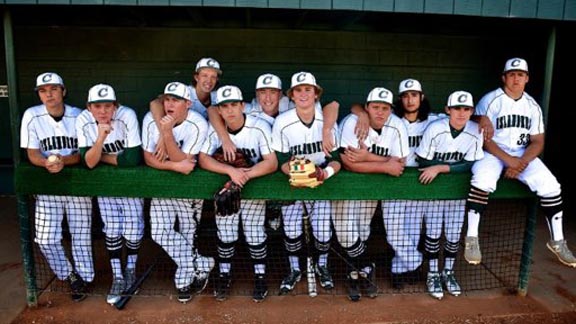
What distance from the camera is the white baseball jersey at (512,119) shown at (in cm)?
344

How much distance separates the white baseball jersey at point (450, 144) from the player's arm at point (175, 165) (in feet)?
5.72

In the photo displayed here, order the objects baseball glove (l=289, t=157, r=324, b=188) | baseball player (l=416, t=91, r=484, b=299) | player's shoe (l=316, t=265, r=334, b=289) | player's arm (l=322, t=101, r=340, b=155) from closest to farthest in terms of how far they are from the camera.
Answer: baseball glove (l=289, t=157, r=324, b=188)
player's arm (l=322, t=101, r=340, b=155)
baseball player (l=416, t=91, r=484, b=299)
player's shoe (l=316, t=265, r=334, b=289)

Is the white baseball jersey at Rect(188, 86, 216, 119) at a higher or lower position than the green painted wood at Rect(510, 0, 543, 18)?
lower

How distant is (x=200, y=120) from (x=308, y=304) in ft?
5.32

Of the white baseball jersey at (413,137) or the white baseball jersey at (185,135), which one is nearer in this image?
the white baseball jersey at (185,135)

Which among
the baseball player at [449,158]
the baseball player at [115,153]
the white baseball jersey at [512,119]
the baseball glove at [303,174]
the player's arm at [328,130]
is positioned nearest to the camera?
the baseball glove at [303,174]

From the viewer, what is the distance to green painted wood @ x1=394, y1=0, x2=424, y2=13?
3.23 m

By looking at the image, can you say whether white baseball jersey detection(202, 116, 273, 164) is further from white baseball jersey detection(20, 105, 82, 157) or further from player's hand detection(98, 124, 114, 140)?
white baseball jersey detection(20, 105, 82, 157)

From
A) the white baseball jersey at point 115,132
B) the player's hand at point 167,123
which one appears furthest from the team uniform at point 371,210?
the white baseball jersey at point 115,132

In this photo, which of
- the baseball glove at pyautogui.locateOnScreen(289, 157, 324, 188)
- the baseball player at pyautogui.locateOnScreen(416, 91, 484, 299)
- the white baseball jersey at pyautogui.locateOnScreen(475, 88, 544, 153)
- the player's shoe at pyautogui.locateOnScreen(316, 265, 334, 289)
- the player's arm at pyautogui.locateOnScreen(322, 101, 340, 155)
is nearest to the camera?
the baseball glove at pyautogui.locateOnScreen(289, 157, 324, 188)

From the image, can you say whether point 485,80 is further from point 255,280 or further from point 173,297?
point 173,297

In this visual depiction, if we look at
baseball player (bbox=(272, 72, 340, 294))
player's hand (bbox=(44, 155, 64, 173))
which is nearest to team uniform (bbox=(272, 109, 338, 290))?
baseball player (bbox=(272, 72, 340, 294))

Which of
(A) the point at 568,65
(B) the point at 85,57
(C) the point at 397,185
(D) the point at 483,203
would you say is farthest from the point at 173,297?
(A) the point at 568,65

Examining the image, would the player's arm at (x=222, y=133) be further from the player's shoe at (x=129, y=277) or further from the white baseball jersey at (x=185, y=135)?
the player's shoe at (x=129, y=277)
